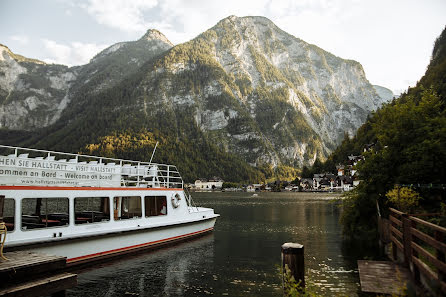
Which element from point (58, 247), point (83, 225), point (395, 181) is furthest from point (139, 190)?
point (395, 181)

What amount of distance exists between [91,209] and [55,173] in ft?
12.7

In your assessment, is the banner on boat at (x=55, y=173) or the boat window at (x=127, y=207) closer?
the banner on boat at (x=55, y=173)

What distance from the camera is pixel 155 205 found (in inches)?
968

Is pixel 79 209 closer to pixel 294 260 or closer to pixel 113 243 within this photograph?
pixel 113 243

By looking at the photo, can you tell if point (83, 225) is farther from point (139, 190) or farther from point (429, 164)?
point (429, 164)

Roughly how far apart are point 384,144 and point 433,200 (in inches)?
193

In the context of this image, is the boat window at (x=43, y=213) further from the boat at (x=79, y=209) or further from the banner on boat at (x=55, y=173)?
the banner on boat at (x=55, y=173)

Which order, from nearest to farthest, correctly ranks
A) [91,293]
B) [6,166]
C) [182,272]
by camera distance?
[91,293] → [6,166] → [182,272]

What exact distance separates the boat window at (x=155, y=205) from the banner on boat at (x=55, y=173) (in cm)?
283

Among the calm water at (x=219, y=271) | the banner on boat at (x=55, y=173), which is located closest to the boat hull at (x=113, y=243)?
the calm water at (x=219, y=271)

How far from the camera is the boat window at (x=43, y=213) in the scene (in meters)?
16.4

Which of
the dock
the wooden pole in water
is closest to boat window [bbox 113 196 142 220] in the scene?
the dock

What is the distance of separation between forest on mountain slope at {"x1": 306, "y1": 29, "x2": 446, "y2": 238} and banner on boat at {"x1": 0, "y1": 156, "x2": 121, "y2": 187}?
1856cm

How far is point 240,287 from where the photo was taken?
15.3 m
